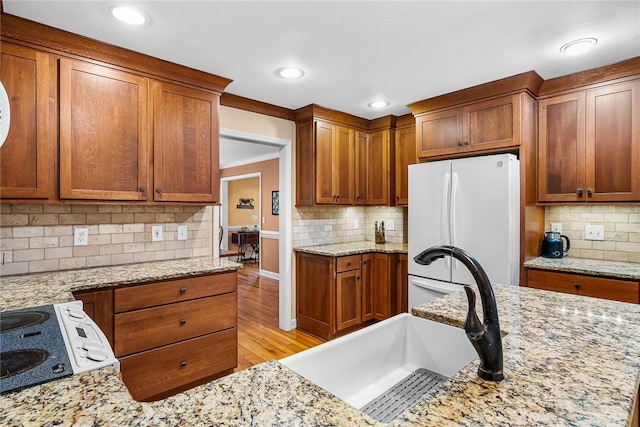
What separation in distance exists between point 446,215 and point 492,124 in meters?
0.86

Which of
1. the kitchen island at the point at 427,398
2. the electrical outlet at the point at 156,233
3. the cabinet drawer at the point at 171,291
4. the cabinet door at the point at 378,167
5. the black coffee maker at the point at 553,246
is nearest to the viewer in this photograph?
the kitchen island at the point at 427,398

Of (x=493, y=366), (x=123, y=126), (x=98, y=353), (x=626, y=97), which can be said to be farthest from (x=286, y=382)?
(x=626, y=97)

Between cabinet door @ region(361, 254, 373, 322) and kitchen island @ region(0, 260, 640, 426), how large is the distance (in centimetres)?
259

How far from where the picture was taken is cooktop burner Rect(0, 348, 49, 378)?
854mm

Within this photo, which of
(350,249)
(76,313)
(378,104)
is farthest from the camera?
(350,249)

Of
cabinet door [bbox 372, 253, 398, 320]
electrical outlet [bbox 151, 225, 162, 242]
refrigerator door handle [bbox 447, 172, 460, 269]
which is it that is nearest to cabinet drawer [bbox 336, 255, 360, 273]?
cabinet door [bbox 372, 253, 398, 320]

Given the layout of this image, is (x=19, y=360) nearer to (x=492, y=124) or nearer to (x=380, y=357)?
(x=380, y=357)

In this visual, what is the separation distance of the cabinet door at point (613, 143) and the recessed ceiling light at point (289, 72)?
7.33 feet

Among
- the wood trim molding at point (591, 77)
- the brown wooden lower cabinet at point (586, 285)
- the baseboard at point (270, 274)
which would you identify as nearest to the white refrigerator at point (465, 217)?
the brown wooden lower cabinet at point (586, 285)

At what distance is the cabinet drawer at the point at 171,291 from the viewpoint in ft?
6.55

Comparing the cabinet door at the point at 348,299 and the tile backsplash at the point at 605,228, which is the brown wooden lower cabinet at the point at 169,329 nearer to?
the cabinet door at the point at 348,299

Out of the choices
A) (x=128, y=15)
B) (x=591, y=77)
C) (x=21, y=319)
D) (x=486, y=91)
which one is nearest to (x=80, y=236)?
(x=21, y=319)

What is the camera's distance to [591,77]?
8.27ft

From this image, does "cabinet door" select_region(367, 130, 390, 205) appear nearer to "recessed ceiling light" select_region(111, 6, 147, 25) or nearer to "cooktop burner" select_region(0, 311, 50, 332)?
"recessed ceiling light" select_region(111, 6, 147, 25)
